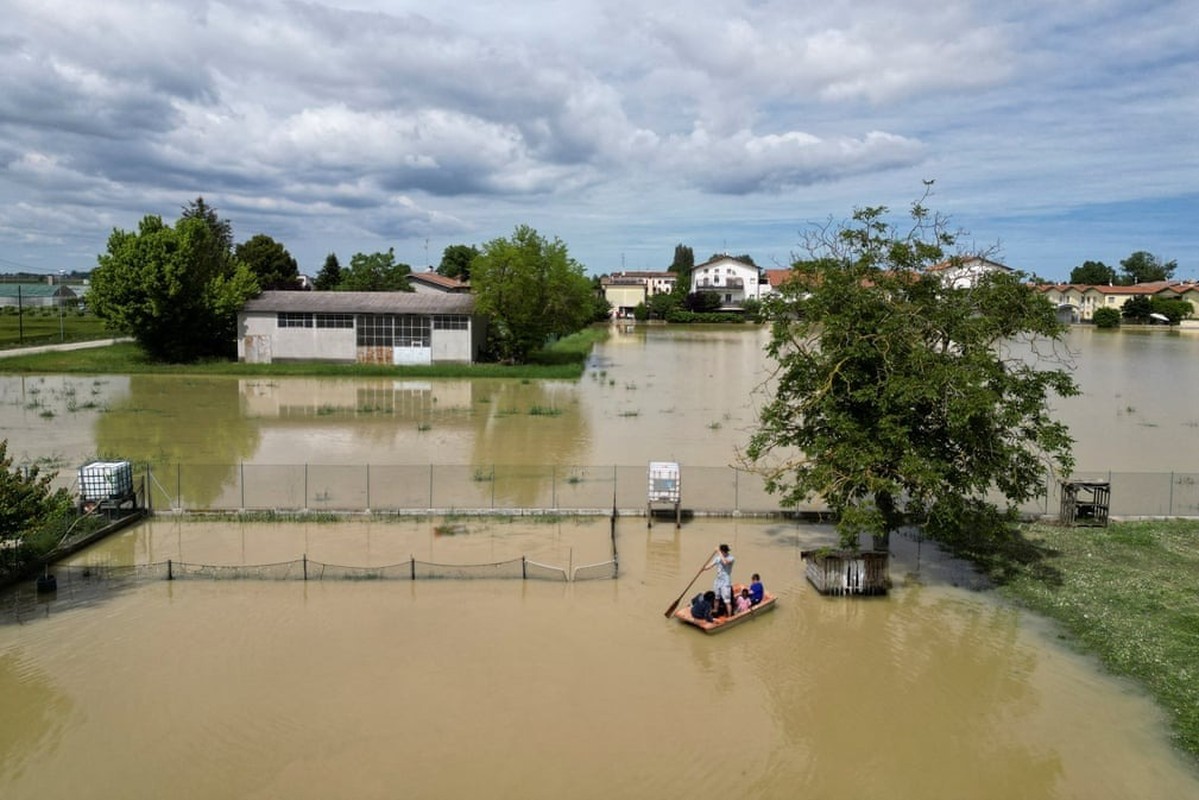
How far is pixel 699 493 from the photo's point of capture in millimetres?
24359

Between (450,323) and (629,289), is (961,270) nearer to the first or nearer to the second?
(450,323)

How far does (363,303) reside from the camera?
58.6 metres

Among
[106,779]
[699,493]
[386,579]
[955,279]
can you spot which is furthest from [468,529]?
[955,279]

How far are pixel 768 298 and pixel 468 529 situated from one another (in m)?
8.91

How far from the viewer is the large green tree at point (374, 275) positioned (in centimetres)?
9894

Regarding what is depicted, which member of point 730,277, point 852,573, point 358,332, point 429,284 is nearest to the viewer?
point 852,573

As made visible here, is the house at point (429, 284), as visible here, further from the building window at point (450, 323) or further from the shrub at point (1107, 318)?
the shrub at point (1107, 318)

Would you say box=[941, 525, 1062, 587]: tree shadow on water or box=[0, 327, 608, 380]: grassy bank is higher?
box=[0, 327, 608, 380]: grassy bank

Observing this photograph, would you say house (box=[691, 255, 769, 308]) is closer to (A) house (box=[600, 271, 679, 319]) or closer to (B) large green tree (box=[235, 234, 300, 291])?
(A) house (box=[600, 271, 679, 319])

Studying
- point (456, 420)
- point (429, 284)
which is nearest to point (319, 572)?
point (456, 420)

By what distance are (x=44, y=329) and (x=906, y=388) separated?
89.7 m

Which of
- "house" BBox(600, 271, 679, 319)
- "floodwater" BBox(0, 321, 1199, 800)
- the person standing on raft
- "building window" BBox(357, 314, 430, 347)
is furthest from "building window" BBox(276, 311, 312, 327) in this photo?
"house" BBox(600, 271, 679, 319)

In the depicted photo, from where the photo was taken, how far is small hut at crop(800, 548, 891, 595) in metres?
17.1

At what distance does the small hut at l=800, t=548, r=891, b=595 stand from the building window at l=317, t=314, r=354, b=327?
46660mm
